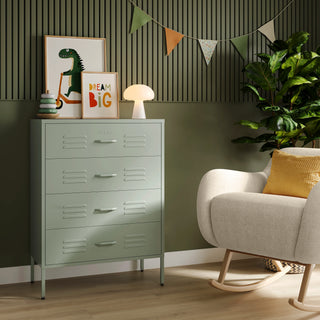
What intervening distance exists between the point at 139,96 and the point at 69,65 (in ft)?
1.50

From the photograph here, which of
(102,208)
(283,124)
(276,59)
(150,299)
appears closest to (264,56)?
(276,59)

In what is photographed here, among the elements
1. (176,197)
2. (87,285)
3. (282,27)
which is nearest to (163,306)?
(87,285)

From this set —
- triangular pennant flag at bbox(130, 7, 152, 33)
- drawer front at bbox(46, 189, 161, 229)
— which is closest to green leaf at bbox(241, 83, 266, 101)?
triangular pennant flag at bbox(130, 7, 152, 33)

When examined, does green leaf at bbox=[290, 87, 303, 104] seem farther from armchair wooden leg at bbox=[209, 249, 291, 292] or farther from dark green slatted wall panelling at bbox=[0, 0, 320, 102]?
armchair wooden leg at bbox=[209, 249, 291, 292]

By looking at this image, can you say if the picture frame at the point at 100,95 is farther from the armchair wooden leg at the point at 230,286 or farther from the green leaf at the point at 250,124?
the armchair wooden leg at the point at 230,286

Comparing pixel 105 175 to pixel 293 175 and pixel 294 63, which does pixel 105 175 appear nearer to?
pixel 293 175

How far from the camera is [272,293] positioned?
115 inches

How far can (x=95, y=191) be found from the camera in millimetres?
2941

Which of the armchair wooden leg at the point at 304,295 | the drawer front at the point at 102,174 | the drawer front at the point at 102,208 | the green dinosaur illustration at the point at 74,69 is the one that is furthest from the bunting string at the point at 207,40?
the armchair wooden leg at the point at 304,295

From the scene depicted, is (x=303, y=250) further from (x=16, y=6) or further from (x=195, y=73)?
(x=16, y=6)

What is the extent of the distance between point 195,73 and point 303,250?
4.94ft

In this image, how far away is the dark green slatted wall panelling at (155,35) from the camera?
10.1ft

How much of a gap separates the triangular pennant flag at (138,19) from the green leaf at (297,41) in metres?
0.96

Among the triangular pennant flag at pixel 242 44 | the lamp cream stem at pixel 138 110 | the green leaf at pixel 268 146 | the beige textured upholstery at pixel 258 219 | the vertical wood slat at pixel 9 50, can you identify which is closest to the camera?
the beige textured upholstery at pixel 258 219
